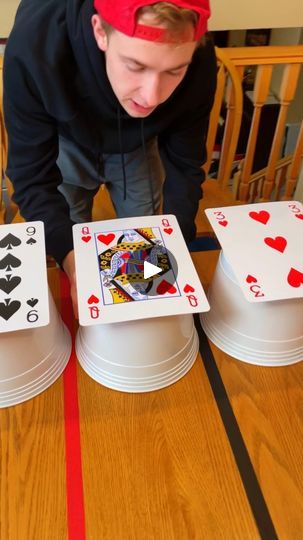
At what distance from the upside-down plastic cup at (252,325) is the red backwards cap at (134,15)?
0.42 m

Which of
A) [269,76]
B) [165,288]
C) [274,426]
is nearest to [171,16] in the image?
[165,288]

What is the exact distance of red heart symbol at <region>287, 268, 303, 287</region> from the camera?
0.82m

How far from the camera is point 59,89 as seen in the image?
91 centimetres

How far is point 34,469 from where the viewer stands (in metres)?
0.76

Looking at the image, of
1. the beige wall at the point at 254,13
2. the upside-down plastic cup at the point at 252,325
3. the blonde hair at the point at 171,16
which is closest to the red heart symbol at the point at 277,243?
the upside-down plastic cup at the point at 252,325

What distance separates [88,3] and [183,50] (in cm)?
24

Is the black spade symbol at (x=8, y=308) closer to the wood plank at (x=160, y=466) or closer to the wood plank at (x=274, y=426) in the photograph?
the wood plank at (x=160, y=466)

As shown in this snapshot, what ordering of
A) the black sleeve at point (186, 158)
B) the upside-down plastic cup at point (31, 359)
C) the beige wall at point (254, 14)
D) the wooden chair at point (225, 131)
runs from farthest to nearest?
the beige wall at point (254, 14), the wooden chair at point (225, 131), the black sleeve at point (186, 158), the upside-down plastic cup at point (31, 359)

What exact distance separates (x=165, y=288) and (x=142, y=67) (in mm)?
385

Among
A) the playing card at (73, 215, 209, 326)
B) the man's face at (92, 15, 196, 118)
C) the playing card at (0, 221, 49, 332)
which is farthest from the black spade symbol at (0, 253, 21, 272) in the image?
the man's face at (92, 15, 196, 118)

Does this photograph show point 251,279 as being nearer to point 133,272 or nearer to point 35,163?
point 133,272

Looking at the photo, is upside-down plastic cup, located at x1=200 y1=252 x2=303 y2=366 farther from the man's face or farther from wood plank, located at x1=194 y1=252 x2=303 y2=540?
the man's face

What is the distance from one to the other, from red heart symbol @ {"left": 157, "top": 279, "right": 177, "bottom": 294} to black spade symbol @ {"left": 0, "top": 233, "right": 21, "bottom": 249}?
11.5 inches

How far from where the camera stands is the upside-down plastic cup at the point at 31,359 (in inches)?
30.1
